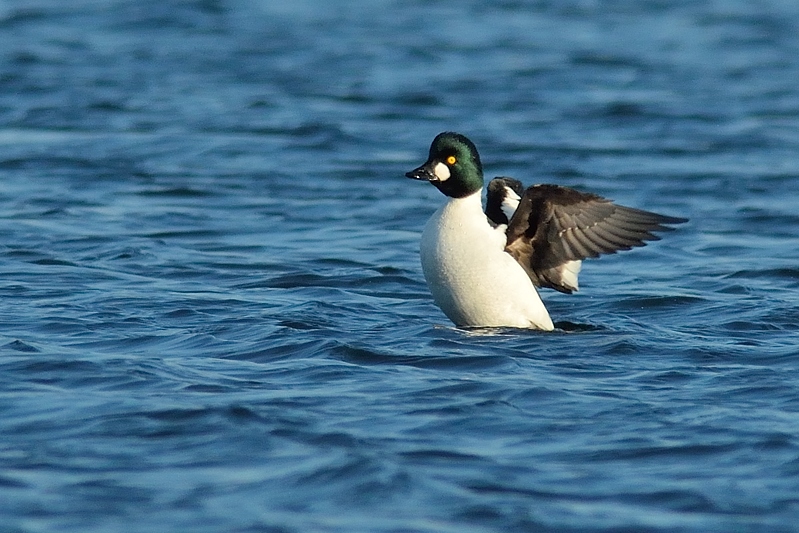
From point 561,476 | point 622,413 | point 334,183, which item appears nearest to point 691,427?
point 622,413

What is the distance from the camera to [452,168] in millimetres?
8742

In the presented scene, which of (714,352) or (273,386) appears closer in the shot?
(273,386)

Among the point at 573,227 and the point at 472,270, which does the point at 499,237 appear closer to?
the point at 472,270

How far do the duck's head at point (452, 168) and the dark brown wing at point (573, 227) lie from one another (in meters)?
0.35

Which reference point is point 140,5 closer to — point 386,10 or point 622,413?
point 386,10

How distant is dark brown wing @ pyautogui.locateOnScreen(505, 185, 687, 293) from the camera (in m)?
8.64

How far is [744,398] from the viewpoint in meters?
7.46

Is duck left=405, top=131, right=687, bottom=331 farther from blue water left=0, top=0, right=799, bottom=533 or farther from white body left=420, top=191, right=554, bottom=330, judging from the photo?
blue water left=0, top=0, right=799, bottom=533

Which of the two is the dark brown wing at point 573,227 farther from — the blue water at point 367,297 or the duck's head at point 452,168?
the blue water at point 367,297

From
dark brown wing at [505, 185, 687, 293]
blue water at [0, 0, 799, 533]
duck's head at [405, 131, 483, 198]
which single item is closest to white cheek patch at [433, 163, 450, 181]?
duck's head at [405, 131, 483, 198]

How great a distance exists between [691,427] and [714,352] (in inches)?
69.0

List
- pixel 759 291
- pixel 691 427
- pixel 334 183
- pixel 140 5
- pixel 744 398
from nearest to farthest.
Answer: pixel 691 427 → pixel 744 398 → pixel 759 291 → pixel 334 183 → pixel 140 5

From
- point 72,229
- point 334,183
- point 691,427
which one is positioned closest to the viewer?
point 691,427

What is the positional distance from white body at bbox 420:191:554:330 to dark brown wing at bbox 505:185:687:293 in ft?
0.64
